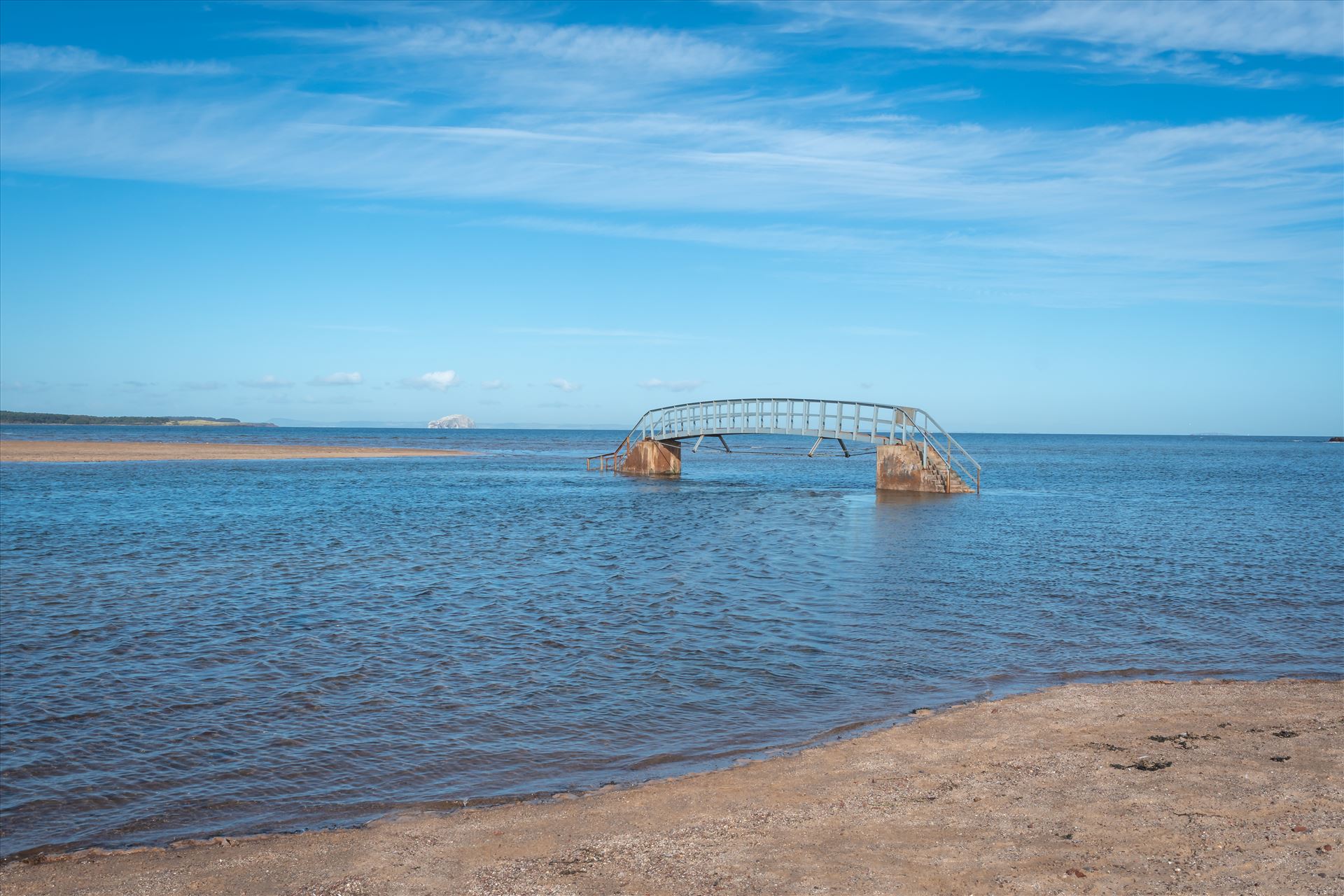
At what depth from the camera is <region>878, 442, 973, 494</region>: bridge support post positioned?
129 feet

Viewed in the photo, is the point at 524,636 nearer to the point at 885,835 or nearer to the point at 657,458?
the point at 885,835

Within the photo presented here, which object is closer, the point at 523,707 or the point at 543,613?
the point at 523,707

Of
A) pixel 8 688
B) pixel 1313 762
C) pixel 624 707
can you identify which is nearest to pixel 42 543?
pixel 8 688

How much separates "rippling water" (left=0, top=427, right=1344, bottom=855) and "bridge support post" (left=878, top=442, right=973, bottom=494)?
781 cm

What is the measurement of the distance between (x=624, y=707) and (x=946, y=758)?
3.49 m

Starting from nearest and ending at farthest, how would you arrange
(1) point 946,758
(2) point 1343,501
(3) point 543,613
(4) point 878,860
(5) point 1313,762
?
1. (4) point 878,860
2. (5) point 1313,762
3. (1) point 946,758
4. (3) point 543,613
5. (2) point 1343,501

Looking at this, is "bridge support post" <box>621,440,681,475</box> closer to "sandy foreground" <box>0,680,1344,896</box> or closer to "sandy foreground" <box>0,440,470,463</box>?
"sandy foreground" <box>0,440,470,463</box>

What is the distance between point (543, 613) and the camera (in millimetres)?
15195

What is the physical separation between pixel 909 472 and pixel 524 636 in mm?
28424

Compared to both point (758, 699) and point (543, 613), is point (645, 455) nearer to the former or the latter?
point (543, 613)

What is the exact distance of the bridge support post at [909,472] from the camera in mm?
39219

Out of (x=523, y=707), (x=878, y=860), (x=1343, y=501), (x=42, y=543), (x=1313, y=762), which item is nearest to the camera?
(x=878, y=860)

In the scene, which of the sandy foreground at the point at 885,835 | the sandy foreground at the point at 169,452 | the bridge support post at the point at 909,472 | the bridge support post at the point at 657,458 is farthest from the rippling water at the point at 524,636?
the sandy foreground at the point at 169,452

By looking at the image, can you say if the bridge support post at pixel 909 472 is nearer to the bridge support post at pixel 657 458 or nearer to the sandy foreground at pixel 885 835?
the bridge support post at pixel 657 458
